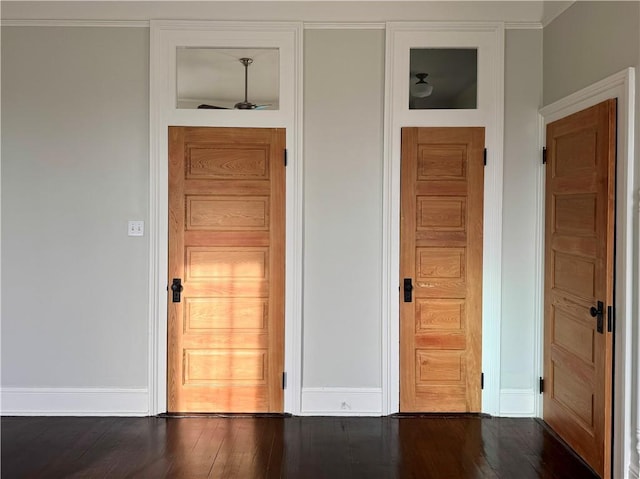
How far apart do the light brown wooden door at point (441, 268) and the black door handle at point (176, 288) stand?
1.47m

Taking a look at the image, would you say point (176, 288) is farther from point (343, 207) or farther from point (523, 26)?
point (523, 26)

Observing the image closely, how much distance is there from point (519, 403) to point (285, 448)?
5.25 ft

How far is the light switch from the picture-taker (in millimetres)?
3625

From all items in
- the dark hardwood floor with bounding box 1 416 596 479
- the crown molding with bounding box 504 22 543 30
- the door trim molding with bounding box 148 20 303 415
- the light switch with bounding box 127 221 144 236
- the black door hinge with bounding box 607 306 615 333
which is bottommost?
the dark hardwood floor with bounding box 1 416 596 479

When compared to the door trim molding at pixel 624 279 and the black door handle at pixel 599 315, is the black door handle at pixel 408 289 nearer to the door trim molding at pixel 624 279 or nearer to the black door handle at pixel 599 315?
the black door handle at pixel 599 315

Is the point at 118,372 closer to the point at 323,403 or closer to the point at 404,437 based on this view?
the point at 323,403

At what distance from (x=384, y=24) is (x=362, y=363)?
2.23m

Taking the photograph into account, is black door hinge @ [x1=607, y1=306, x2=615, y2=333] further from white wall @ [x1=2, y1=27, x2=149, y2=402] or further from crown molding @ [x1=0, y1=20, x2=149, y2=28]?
crown molding @ [x1=0, y1=20, x2=149, y2=28]

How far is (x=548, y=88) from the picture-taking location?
11.5 feet

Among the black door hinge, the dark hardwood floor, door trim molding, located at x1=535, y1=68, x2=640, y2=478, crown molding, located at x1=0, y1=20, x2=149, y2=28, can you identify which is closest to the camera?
door trim molding, located at x1=535, y1=68, x2=640, y2=478

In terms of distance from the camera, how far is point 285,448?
3.12 m

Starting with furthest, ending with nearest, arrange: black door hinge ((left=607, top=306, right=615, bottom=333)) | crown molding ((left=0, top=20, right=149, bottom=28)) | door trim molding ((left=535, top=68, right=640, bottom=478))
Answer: crown molding ((left=0, top=20, right=149, bottom=28)), black door hinge ((left=607, top=306, right=615, bottom=333)), door trim molding ((left=535, top=68, right=640, bottom=478))

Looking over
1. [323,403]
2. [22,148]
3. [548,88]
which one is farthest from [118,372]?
[548,88]

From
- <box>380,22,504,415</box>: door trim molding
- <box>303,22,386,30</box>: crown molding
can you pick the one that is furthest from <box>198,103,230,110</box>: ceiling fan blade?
<box>380,22,504,415</box>: door trim molding
